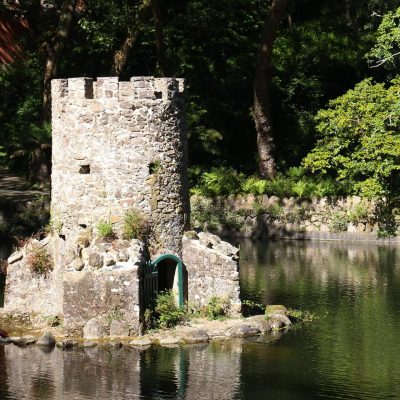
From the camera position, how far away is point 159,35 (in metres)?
46.7

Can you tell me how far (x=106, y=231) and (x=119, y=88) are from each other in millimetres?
3114

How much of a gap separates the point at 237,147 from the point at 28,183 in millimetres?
9511

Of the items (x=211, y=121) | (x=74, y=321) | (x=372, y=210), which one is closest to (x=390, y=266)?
(x=372, y=210)

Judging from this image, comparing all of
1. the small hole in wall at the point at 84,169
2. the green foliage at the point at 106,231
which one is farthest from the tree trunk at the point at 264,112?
the green foliage at the point at 106,231

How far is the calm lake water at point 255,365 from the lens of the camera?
21016mm

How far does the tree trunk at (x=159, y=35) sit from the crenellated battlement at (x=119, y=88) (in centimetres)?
2003

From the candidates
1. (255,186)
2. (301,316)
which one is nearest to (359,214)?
(255,186)

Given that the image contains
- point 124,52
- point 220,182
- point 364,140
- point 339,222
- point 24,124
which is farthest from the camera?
point 24,124

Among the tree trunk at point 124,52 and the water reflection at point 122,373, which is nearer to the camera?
the water reflection at point 122,373

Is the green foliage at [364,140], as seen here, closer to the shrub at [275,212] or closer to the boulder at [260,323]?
the shrub at [275,212]

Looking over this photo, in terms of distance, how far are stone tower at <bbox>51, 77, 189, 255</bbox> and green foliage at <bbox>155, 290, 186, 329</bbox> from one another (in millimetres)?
1143

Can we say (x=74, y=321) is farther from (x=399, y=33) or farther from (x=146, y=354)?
(x=399, y=33)

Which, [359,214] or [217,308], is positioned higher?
[359,214]

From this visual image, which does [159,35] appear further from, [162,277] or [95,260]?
[95,260]
